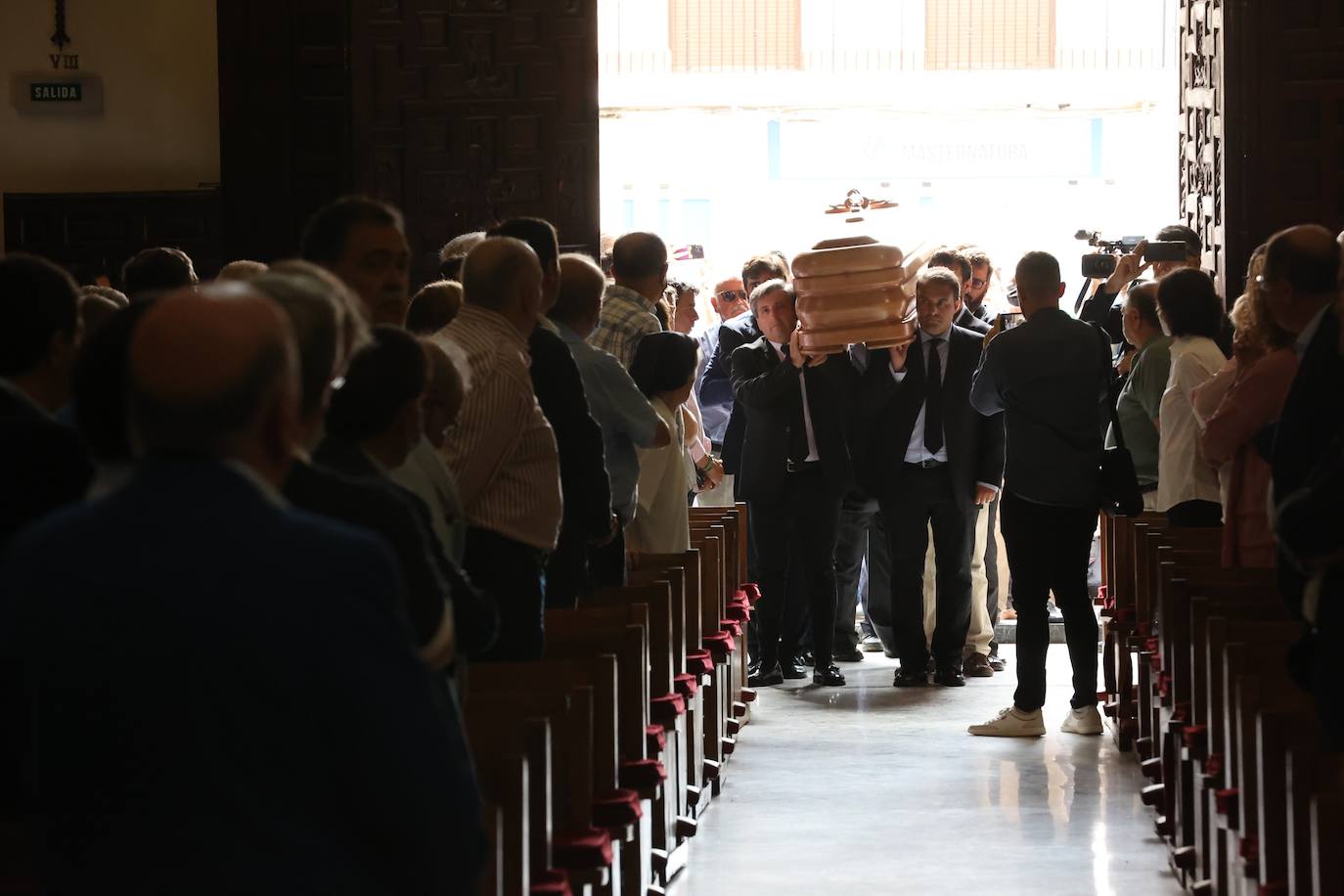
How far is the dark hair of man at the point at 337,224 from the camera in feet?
11.9

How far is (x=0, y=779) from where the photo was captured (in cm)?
243

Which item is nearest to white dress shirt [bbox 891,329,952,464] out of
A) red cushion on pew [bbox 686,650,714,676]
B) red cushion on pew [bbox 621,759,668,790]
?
red cushion on pew [bbox 686,650,714,676]

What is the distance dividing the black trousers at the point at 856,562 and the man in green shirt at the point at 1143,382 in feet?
4.41

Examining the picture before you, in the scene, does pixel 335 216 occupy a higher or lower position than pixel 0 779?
higher

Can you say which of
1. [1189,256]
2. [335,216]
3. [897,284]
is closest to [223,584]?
[335,216]

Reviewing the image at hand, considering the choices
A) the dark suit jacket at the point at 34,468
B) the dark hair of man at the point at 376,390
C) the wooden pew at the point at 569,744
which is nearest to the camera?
the dark suit jacket at the point at 34,468

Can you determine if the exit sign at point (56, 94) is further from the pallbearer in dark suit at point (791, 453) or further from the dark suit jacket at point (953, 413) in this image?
the dark suit jacket at point (953, 413)

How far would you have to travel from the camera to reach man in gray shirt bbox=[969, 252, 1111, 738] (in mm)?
6738

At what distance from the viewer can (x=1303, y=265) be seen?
441 cm

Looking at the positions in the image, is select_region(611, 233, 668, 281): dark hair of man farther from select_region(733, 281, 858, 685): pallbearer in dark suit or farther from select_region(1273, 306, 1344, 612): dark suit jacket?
select_region(1273, 306, 1344, 612): dark suit jacket

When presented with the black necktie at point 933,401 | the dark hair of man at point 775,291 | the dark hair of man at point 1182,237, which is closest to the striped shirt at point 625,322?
the dark hair of man at point 775,291

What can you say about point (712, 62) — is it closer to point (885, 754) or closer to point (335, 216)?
point (885, 754)

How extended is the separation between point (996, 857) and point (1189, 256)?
3.79 m

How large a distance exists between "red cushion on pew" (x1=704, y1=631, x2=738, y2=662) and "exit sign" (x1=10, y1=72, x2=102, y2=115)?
466 cm
